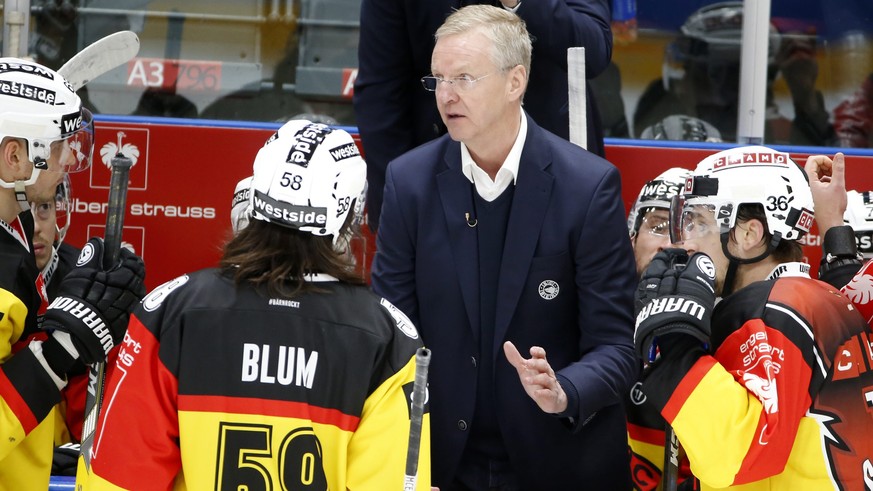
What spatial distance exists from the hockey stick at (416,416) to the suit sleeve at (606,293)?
0.78m

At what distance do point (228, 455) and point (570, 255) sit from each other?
1.15 metres

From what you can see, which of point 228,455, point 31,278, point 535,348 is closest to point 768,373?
point 535,348

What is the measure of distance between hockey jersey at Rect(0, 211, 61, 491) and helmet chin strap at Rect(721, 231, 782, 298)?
5.82 ft

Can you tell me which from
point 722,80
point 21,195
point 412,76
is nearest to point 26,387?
point 21,195

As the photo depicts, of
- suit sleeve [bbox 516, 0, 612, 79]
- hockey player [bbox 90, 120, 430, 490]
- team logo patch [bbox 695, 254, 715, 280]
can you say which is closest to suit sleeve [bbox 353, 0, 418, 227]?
suit sleeve [bbox 516, 0, 612, 79]

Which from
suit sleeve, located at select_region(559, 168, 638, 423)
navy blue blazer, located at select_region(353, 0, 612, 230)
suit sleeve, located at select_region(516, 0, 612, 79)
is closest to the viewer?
suit sleeve, located at select_region(559, 168, 638, 423)

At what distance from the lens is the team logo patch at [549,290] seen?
3.26m

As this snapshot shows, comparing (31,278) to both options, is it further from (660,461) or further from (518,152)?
(660,461)

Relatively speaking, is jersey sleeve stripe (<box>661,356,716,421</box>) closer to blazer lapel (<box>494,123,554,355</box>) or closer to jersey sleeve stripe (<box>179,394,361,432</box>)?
blazer lapel (<box>494,123,554,355</box>)

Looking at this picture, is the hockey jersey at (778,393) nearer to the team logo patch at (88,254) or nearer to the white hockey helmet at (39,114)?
the team logo patch at (88,254)

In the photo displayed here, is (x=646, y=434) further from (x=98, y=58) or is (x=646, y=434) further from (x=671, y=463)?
(x=98, y=58)

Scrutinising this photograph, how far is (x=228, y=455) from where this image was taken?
2.57m

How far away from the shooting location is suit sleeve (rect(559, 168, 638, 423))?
3.22 m

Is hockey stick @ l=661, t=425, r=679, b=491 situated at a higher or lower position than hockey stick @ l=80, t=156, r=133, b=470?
lower
